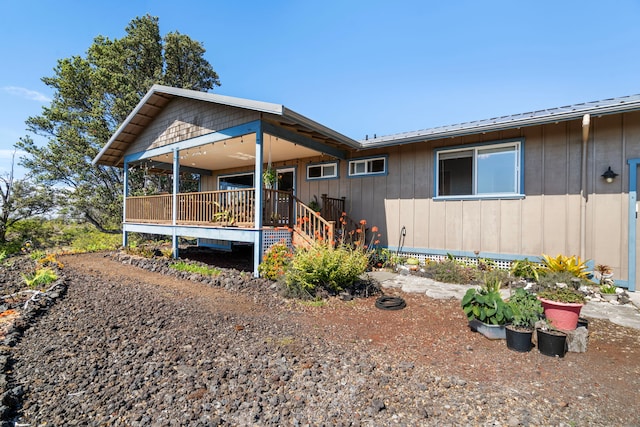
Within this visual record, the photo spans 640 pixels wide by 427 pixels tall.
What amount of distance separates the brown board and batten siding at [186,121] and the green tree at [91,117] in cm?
590

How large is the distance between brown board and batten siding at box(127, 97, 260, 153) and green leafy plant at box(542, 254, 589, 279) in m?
6.56

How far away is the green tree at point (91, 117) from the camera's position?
558 inches

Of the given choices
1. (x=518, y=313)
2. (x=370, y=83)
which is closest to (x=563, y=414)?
(x=518, y=313)

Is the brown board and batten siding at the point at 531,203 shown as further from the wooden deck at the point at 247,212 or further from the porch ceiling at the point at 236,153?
the porch ceiling at the point at 236,153

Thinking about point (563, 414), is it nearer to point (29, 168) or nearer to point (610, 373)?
point (610, 373)

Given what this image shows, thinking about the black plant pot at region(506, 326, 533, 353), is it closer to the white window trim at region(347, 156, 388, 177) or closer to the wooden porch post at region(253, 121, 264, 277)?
the wooden porch post at region(253, 121, 264, 277)

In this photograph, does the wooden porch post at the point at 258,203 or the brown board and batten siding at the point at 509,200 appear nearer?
the brown board and batten siding at the point at 509,200

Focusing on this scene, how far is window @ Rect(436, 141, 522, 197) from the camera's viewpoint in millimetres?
6262

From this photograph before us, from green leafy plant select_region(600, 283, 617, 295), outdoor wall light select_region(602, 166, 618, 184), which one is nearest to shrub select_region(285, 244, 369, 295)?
green leafy plant select_region(600, 283, 617, 295)

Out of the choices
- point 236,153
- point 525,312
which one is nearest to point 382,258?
point 525,312

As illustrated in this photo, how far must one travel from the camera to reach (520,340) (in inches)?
118

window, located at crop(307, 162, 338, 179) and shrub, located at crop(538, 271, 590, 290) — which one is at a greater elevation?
window, located at crop(307, 162, 338, 179)

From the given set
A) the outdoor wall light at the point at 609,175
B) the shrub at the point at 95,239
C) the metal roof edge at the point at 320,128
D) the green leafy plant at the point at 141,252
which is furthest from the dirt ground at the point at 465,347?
the shrub at the point at 95,239

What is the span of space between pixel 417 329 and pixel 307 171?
657 cm
